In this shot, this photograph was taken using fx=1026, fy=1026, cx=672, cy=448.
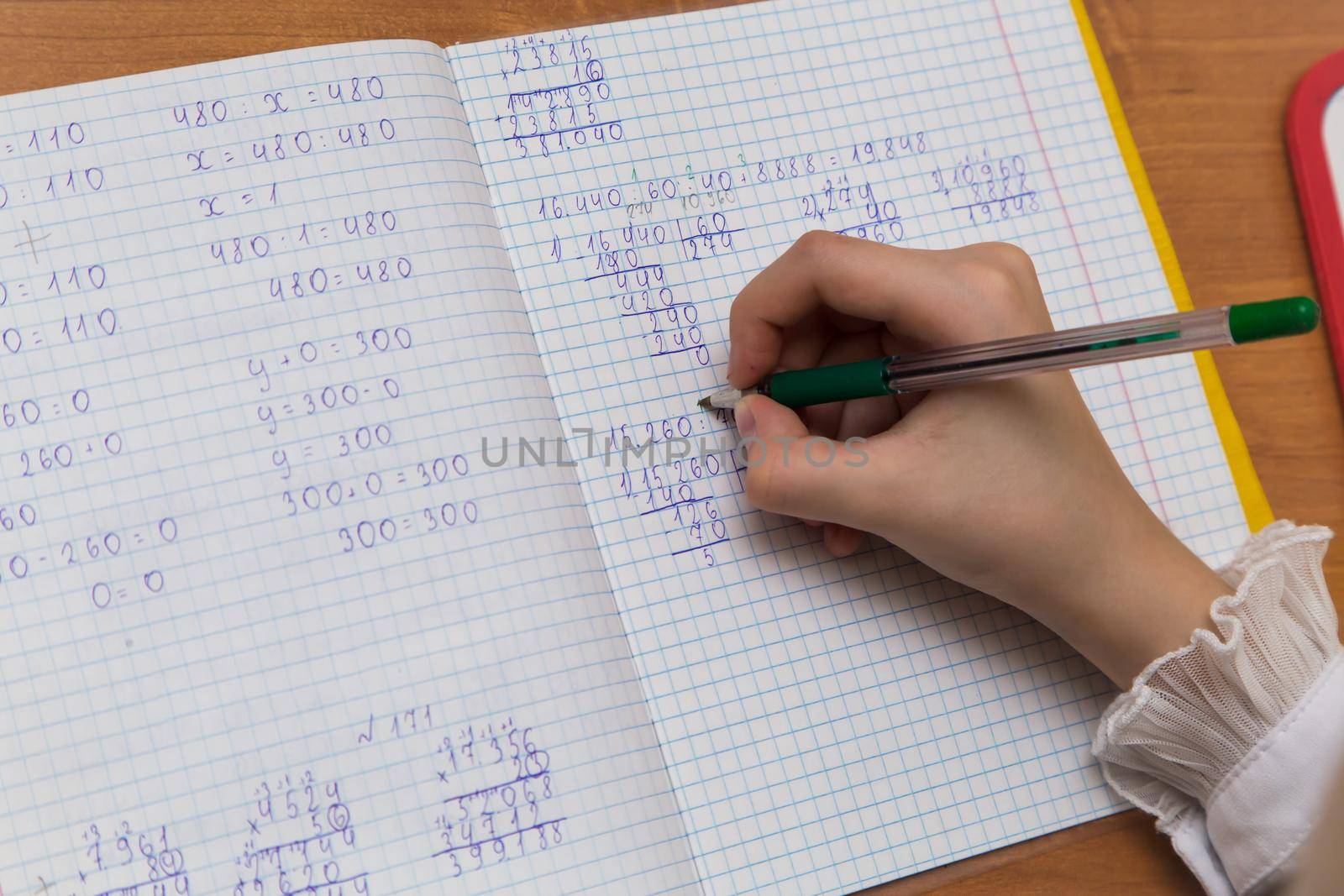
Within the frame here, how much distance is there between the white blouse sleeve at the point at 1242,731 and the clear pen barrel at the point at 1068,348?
→ 0.19 m

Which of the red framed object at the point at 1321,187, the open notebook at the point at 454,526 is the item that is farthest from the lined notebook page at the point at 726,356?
the red framed object at the point at 1321,187

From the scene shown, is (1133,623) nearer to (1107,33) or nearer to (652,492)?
(652,492)

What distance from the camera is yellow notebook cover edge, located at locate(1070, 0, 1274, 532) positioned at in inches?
27.7

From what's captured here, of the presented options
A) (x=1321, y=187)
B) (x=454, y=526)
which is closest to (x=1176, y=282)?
(x=1321, y=187)

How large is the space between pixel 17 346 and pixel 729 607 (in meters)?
0.43

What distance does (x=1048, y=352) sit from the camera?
0.51 metres

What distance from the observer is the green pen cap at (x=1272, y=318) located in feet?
1.49

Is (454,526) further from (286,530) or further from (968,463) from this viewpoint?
(968,463)

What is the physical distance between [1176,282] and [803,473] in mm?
354

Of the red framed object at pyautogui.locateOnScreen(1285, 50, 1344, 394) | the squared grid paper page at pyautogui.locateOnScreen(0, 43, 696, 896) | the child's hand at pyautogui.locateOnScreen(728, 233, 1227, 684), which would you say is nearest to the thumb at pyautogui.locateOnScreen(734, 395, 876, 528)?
the child's hand at pyautogui.locateOnScreen(728, 233, 1227, 684)

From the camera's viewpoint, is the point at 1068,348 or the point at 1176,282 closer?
the point at 1068,348

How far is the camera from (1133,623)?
61cm

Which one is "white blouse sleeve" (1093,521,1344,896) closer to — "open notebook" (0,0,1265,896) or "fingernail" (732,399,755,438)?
"open notebook" (0,0,1265,896)

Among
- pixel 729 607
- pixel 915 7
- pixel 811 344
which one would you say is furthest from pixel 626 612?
pixel 915 7
